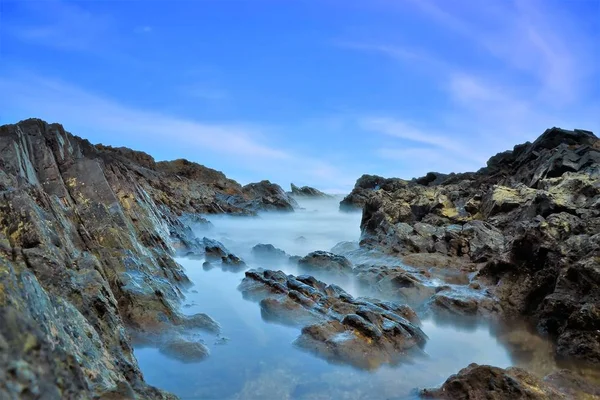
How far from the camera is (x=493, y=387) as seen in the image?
612cm

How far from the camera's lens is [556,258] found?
10625mm

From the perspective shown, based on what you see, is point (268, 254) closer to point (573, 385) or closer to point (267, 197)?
point (573, 385)

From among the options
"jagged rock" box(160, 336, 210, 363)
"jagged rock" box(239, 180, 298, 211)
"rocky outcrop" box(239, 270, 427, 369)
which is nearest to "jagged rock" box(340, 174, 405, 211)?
"jagged rock" box(239, 180, 298, 211)

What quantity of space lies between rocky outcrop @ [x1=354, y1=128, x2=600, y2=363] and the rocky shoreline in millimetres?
44

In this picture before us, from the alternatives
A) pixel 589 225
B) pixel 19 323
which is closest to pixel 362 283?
pixel 589 225

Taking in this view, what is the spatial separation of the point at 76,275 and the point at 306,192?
6325 centimetres

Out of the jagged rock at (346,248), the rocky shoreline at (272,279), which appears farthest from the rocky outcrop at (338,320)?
the jagged rock at (346,248)

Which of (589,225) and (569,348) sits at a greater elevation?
(589,225)

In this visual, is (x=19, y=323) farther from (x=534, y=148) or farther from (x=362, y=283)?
(x=534, y=148)

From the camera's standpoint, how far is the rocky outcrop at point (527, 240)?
9.26 m

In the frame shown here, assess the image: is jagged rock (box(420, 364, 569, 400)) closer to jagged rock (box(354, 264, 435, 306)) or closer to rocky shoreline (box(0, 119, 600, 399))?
rocky shoreline (box(0, 119, 600, 399))

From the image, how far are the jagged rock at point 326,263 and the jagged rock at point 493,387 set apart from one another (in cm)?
797

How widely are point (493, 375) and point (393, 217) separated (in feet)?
57.0

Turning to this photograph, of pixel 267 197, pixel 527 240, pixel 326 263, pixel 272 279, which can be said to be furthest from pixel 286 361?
pixel 267 197
